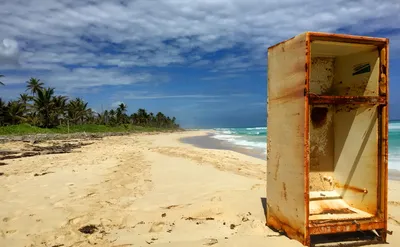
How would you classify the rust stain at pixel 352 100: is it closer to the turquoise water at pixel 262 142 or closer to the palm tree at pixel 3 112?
the turquoise water at pixel 262 142

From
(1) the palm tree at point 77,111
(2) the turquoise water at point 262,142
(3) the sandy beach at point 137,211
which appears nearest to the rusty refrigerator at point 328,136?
(3) the sandy beach at point 137,211

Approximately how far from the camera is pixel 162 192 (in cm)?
615

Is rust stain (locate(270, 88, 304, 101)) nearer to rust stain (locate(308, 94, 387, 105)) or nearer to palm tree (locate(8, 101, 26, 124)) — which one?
rust stain (locate(308, 94, 387, 105))

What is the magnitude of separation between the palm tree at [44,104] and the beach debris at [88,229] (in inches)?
1841

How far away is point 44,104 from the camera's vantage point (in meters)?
46.0

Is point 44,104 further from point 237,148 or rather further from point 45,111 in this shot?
point 237,148

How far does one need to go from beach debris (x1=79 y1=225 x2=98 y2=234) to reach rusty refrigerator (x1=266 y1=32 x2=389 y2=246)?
229 cm

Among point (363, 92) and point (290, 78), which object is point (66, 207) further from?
point (363, 92)

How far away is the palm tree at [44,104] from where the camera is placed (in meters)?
45.4

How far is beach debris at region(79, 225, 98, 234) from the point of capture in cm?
393

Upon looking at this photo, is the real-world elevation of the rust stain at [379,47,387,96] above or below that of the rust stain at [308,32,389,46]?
below

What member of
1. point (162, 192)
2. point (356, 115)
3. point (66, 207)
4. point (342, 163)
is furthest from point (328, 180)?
point (66, 207)

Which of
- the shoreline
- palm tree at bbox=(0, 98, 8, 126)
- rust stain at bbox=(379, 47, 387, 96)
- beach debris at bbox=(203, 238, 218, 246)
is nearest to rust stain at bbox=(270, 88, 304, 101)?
rust stain at bbox=(379, 47, 387, 96)

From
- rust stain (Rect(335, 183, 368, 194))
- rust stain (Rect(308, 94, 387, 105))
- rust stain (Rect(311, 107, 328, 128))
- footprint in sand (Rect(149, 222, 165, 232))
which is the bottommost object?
footprint in sand (Rect(149, 222, 165, 232))
